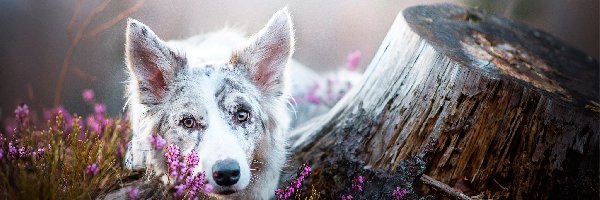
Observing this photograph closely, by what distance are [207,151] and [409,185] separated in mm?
808

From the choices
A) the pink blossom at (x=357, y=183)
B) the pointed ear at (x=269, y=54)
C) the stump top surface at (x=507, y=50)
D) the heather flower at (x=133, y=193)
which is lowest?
the heather flower at (x=133, y=193)

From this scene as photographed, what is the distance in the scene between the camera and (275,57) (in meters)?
2.48

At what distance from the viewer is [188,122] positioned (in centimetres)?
222

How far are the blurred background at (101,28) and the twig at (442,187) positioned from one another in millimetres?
746

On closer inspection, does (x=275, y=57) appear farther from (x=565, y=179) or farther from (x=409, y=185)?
(x=565, y=179)

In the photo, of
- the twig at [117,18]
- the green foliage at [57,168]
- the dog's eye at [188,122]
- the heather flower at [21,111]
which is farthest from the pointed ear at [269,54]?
the heather flower at [21,111]

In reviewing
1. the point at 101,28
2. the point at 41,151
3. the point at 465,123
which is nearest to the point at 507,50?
the point at 465,123

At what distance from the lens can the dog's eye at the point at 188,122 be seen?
221cm

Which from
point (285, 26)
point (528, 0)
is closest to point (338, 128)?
point (285, 26)

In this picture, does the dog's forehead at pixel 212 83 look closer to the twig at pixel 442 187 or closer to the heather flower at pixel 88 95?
the heather flower at pixel 88 95

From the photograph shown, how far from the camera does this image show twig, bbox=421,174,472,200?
93.8 inches

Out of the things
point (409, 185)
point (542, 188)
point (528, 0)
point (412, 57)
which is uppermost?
point (528, 0)

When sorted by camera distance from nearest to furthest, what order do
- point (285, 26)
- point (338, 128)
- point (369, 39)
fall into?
point (285, 26) < point (338, 128) < point (369, 39)

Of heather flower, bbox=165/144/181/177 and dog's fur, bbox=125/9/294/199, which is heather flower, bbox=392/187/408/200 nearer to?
dog's fur, bbox=125/9/294/199
